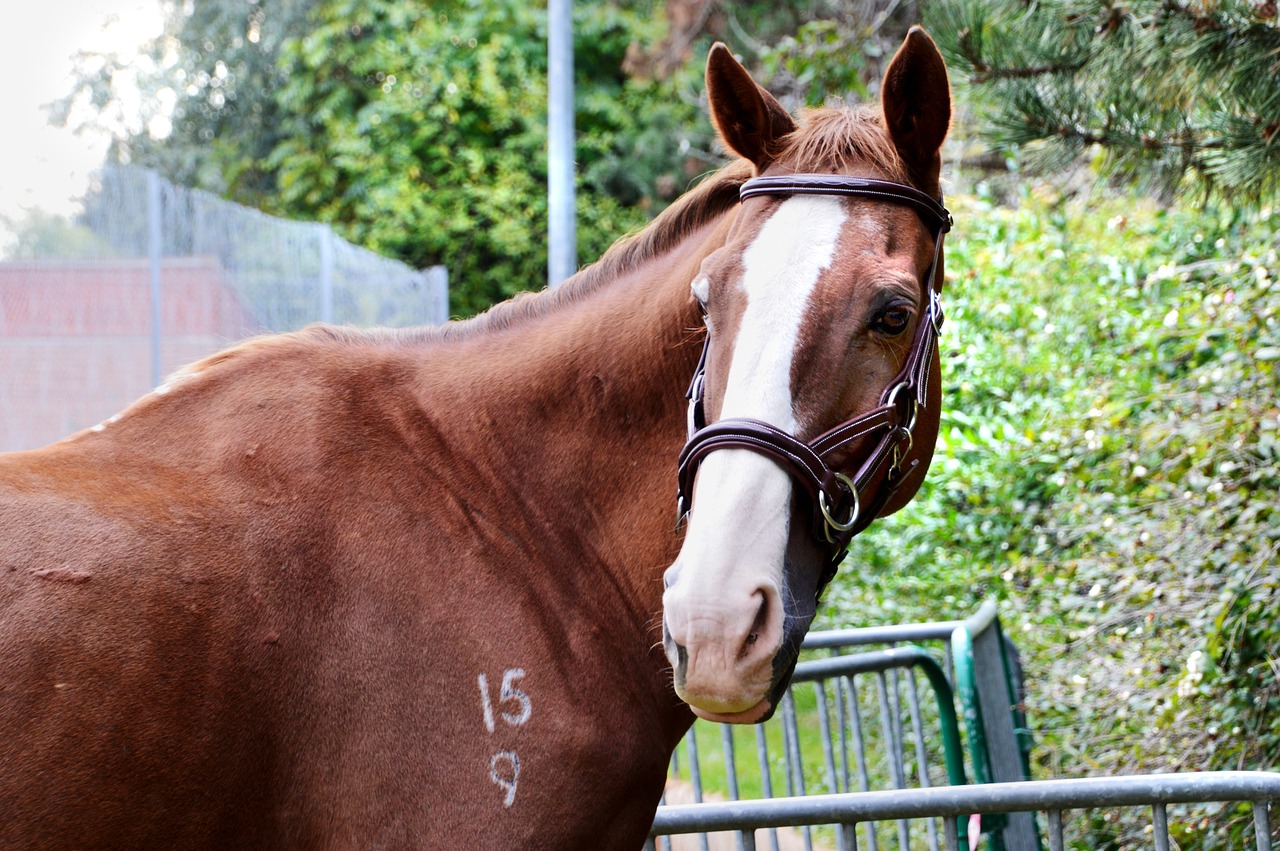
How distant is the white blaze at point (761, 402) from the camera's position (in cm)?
183

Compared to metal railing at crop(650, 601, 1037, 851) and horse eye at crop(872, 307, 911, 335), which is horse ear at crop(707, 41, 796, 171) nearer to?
horse eye at crop(872, 307, 911, 335)

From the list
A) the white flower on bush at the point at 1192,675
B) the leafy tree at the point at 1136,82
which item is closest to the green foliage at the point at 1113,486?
the white flower on bush at the point at 1192,675

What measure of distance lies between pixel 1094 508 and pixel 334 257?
7864 mm

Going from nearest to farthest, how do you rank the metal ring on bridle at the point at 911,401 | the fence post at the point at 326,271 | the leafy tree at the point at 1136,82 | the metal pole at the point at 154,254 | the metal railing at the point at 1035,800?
1. the metal ring on bridle at the point at 911,401
2. the metal railing at the point at 1035,800
3. the leafy tree at the point at 1136,82
4. the metal pole at the point at 154,254
5. the fence post at the point at 326,271

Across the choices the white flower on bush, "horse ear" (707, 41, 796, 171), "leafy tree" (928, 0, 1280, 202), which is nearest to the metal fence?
the white flower on bush

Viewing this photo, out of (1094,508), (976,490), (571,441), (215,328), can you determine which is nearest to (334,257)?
(215,328)

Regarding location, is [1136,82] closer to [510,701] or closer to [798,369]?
[798,369]

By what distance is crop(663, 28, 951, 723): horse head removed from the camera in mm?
1831

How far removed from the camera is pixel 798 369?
78.9 inches

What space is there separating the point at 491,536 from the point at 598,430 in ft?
1.16

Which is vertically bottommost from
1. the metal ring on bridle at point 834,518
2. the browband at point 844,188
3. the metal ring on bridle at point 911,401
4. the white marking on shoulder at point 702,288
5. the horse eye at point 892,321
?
the metal ring on bridle at point 834,518

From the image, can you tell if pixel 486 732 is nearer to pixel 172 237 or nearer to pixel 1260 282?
pixel 1260 282

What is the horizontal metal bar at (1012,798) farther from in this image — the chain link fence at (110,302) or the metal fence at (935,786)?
the chain link fence at (110,302)

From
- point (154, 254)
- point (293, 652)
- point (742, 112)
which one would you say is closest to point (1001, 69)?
point (742, 112)
